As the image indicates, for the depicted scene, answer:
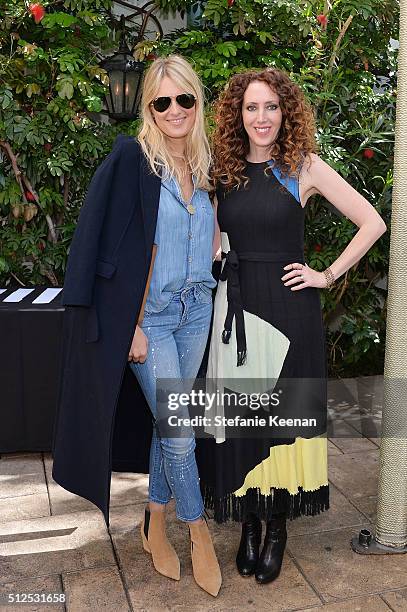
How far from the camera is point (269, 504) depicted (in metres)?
2.92

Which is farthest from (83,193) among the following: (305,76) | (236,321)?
(236,321)

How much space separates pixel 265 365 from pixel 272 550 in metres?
0.79

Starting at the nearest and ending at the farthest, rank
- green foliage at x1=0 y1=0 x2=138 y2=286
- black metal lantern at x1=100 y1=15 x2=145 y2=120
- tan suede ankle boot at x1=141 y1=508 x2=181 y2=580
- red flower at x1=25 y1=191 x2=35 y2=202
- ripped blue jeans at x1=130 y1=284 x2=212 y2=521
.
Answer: ripped blue jeans at x1=130 y1=284 x2=212 y2=521
tan suede ankle boot at x1=141 y1=508 x2=181 y2=580
green foliage at x1=0 y1=0 x2=138 y2=286
black metal lantern at x1=100 y1=15 x2=145 y2=120
red flower at x1=25 y1=191 x2=35 y2=202

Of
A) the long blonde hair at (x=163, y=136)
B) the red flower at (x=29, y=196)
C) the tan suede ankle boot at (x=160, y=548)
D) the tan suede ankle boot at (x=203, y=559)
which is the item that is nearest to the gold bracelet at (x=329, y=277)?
the long blonde hair at (x=163, y=136)

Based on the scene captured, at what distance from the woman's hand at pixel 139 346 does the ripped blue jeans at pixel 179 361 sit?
3 centimetres

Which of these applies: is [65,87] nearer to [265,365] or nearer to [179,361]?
[179,361]

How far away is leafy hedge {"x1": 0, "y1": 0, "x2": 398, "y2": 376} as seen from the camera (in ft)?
15.5

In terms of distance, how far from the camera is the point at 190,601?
2.81m

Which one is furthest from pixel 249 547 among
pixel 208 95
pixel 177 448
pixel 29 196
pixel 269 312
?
pixel 208 95

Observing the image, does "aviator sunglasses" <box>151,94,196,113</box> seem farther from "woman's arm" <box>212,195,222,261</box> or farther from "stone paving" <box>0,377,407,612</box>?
"stone paving" <box>0,377,407,612</box>

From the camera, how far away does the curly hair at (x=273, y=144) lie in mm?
2729

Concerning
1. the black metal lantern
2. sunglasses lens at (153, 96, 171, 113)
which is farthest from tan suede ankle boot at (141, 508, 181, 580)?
the black metal lantern

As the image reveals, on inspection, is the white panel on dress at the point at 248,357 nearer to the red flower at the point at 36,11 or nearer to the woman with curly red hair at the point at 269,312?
the woman with curly red hair at the point at 269,312

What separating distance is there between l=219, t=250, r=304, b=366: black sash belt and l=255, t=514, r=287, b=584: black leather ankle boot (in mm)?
716
